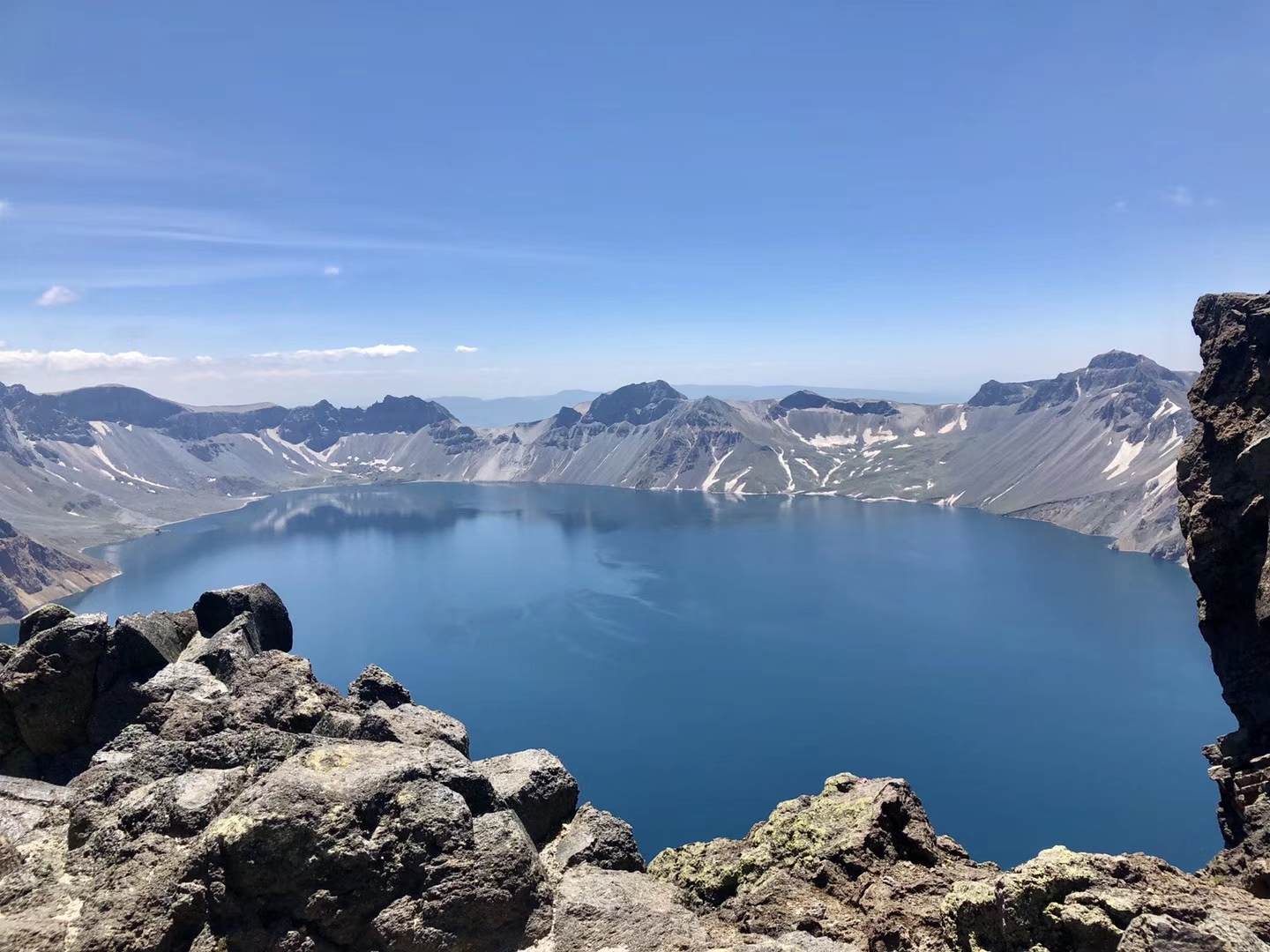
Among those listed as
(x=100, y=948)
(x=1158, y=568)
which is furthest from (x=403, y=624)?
(x=1158, y=568)

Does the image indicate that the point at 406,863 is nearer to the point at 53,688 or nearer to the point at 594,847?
the point at 594,847

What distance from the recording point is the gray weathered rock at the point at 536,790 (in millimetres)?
19766

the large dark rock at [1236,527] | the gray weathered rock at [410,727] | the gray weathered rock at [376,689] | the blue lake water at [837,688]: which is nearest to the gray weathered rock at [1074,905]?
the large dark rock at [1236,527]

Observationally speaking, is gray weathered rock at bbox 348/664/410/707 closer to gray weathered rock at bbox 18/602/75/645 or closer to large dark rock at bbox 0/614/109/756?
large dark rock at bbox 0/614/109/756

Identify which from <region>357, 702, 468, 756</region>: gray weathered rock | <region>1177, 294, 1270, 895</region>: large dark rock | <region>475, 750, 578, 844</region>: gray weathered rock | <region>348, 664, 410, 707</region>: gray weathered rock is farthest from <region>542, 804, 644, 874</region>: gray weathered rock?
<region>1177, 294, 1270, 895</region>: large dark rock

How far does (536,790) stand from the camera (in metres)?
20.3

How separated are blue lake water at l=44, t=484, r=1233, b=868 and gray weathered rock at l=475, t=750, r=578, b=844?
5560 centimetres

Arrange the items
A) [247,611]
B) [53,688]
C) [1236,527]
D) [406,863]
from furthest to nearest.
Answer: [247,611] < [1236,527] < [53,688] < [406,863]

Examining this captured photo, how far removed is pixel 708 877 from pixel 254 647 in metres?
19.6

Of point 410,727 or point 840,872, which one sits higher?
point 410,727

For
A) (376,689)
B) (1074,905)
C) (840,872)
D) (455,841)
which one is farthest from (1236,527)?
(376,689)

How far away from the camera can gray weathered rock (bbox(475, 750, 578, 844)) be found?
64.8 ft

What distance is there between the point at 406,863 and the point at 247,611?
18.1 m

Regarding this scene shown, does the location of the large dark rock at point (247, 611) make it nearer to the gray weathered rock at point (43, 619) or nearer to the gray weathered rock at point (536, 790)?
the gray weathered rock at point (43, 619)
